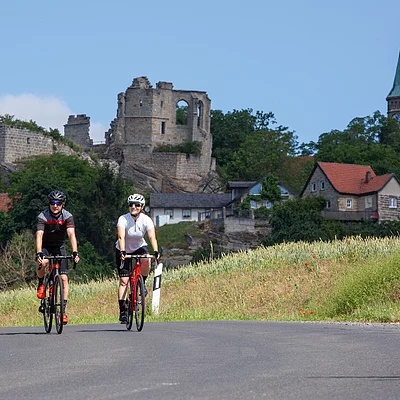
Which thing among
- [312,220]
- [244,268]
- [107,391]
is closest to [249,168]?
[312,220]

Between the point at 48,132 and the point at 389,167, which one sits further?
the point at 389,167

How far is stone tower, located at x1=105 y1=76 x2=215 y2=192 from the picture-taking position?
109m

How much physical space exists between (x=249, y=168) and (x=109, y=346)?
10332cm

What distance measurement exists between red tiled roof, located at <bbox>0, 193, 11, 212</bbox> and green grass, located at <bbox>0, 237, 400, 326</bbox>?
2403 inches

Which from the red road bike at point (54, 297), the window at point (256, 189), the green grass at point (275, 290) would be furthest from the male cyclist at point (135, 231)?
the window at point (256, 189)

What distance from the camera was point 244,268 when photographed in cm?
2991

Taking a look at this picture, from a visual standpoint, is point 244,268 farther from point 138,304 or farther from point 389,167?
point 389,167

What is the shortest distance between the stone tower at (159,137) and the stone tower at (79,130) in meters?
3.29

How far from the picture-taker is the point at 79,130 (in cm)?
11956

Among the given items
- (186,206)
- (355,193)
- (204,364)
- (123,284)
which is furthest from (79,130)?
(204,364)

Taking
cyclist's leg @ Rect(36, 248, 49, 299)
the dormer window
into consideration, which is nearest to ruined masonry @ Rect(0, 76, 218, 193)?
the dormer window

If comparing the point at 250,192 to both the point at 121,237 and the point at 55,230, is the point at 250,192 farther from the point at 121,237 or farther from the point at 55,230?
the point at 55,230

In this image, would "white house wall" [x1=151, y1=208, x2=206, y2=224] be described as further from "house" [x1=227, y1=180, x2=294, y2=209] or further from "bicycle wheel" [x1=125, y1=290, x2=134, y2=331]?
"bicycle wheel" [x1=125, y1=290, x2=134, y2=331]

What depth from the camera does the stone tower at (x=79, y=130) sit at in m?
119
